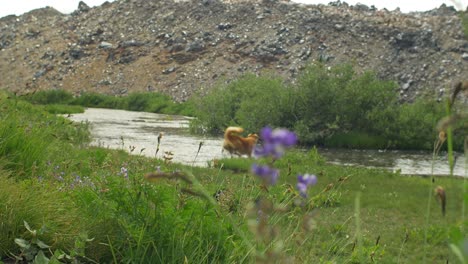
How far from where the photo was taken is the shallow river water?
58.9 feet

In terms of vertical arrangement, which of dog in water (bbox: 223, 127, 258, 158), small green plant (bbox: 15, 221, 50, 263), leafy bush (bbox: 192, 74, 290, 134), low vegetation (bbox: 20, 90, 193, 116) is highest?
dog in water (bbox: 223, 127, 258, 158)

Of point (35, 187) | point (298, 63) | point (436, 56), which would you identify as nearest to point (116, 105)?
point (298, 63)

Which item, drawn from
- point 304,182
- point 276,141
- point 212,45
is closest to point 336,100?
point 304,182

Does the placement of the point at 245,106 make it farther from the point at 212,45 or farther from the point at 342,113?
the point at 212,45

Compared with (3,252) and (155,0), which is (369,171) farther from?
(155,0)

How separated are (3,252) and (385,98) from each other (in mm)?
19962

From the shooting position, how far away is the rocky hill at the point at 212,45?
122 ft

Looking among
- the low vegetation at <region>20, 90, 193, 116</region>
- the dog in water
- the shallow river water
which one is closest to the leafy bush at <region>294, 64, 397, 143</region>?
the shallow river water

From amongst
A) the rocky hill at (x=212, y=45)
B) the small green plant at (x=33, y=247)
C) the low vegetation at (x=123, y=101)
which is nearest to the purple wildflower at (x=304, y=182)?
the small green plant at (x=33, y=247)

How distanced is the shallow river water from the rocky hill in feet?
37.1

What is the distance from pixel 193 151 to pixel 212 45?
27.0 metres

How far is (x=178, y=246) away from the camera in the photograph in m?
4.28

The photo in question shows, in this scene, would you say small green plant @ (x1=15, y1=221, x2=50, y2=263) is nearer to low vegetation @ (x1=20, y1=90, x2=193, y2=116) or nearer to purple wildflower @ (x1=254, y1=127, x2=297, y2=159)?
purple wildflower @ (x1=254, y1=127, x2=297, y2=159)

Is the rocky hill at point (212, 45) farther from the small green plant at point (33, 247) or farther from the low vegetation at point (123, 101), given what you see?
the small green plant at point (33, 247)
